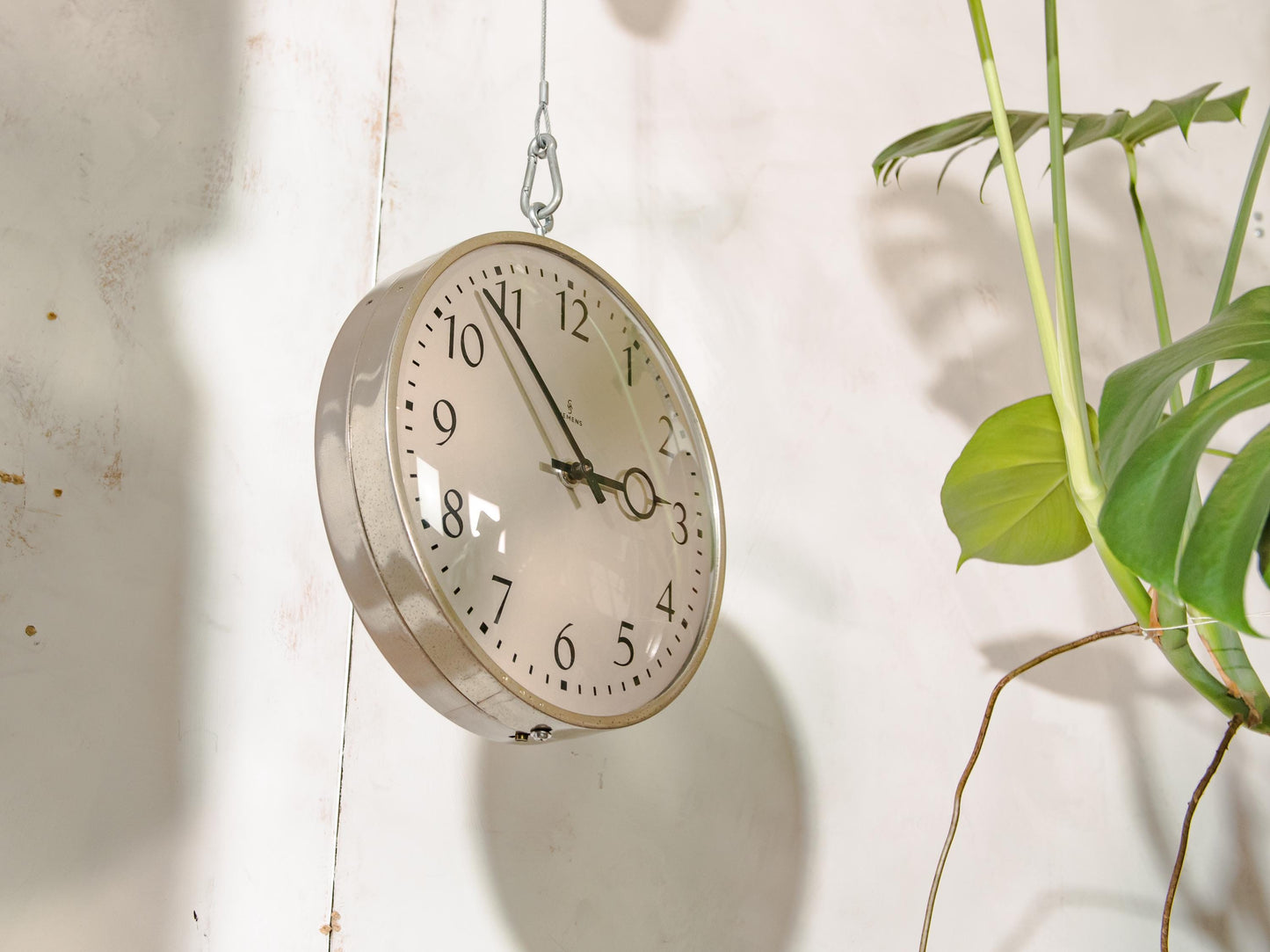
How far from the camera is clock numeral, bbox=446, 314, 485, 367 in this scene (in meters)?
0.65

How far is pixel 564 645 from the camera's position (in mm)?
653

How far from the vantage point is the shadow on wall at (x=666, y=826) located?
0.89 metres

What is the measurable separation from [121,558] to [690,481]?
46 centimetres

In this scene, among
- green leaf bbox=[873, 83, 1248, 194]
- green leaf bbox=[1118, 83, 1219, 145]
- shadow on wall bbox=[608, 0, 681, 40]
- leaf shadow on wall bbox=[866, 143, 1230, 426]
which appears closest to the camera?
green leaf bbox=[1118, 83, 1219, 145]

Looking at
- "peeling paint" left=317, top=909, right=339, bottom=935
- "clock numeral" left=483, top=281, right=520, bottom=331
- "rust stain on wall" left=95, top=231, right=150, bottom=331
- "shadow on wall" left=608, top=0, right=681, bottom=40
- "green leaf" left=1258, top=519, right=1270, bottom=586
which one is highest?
"shadow on wall" left=608, top=0, right=681, bottom=40

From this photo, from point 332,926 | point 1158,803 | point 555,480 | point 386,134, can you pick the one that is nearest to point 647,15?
point 386,134

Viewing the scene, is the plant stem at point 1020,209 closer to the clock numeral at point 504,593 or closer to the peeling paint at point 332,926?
the clock numeral at point 504,593

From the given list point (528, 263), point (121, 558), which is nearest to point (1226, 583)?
point (528, 263)

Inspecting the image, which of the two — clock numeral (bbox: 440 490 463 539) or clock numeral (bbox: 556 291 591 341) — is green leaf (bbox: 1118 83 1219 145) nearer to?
clock numeral (bbox: 556 291 591 341)

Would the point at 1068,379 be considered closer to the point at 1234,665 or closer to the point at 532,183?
the point at 1234,665

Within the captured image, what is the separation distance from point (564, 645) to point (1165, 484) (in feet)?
1.30

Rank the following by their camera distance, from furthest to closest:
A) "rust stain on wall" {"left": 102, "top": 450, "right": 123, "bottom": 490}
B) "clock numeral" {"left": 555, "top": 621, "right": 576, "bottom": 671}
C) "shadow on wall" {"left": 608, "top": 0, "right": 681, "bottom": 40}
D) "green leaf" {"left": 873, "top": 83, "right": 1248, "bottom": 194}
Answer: "shadow on wall" {"left": 608, "top": 0, "right": 681, "bottom": 40}
"green leaf" {"left": 873, "top": 83, "right": 1248, "bottom": 194}
"rust stain on wall" {"left": 102, "top": 450, "right": 123, "bottom": 490}
"clock numeral" {"left": 555, "top": 621, "right": 576, "bottom": 671}

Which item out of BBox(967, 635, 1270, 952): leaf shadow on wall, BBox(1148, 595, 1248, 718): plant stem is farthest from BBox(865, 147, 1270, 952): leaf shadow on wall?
BBox(1148, 595, 1248, 718): plant stem

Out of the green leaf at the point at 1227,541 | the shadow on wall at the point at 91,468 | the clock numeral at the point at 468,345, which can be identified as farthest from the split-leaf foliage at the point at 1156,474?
the shadow on wall at the point at 91,468
